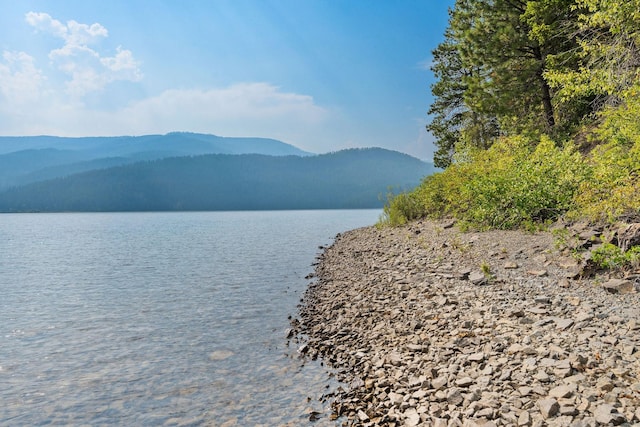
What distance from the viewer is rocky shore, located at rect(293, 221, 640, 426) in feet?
17.2

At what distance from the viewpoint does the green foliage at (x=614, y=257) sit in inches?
368

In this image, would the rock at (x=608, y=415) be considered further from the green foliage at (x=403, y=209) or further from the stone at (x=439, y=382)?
the green foliage at (x=403, y=209)

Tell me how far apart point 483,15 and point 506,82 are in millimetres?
5430

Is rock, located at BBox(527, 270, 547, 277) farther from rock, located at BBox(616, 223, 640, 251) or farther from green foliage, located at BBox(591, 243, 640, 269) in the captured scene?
rock, located at BBox(616, 223, 640, 251)

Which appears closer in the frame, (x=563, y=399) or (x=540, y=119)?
(x=563, y=399)

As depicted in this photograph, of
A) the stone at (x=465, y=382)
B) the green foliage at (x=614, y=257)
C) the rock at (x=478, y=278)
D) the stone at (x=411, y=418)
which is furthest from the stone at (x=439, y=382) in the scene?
the green foliage at (x=614, y=257)

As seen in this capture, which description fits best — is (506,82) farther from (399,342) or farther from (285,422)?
(285,422)

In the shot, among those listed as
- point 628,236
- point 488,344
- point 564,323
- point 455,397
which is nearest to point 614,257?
point 628,236

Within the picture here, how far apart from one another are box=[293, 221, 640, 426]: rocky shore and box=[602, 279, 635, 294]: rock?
0.06 ft

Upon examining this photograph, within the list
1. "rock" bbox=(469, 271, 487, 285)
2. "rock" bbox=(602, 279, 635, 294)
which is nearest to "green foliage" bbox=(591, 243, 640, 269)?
"rock" bbox=(602, 279, 635, 294)

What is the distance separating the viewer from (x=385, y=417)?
231 inches

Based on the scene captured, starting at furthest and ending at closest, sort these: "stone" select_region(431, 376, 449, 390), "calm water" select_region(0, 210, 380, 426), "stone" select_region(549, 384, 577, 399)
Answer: "calm water" select_region(0, 210, 380, 426), "stone" select_region(431, 376, 449, 390), "stone" select_region(549, 384, 577, 399)

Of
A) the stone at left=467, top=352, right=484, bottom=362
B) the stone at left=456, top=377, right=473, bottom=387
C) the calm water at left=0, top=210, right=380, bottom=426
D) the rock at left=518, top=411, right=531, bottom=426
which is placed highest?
the stone at left=467, top=352, right=484, bottom=362

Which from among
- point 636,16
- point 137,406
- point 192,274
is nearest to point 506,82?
point 636,16
